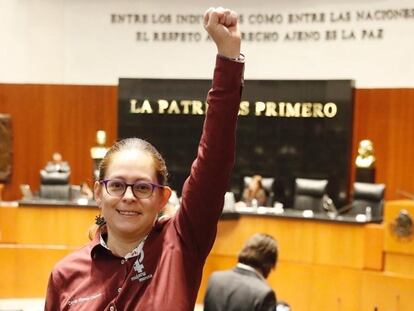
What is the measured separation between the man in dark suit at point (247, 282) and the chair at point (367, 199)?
5.06m

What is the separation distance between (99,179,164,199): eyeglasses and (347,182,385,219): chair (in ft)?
23.0

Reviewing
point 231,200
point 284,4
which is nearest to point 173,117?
point 284,4

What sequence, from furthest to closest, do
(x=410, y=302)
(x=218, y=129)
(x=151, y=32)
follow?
1. (x=151, y=32)
2. (x=410, y=302)
3. (x=218, y=129)

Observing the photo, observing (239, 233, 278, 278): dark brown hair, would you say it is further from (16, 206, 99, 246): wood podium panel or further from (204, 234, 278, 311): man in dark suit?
(16, 206, 99, 246): wood podium panel

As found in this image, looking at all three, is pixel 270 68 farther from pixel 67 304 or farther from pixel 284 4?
pixel 67 304

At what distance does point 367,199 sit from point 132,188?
731 centimetres

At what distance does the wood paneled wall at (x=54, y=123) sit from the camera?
11203 millimetres

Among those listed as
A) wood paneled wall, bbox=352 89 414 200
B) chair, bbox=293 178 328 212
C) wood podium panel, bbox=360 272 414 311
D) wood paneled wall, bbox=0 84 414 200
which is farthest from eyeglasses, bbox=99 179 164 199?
wood paneled wall, bbox=0 84 414 200

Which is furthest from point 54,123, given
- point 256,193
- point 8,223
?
point 256,193

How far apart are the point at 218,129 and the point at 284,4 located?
974cm

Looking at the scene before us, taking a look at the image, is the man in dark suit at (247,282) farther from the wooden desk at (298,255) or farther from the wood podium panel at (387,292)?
the wooden desk at (298,255)

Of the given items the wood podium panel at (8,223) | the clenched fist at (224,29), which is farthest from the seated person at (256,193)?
the clenched fist at (224,29)

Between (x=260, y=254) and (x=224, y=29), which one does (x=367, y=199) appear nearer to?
(x=260, y=254)

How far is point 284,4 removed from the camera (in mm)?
10820
